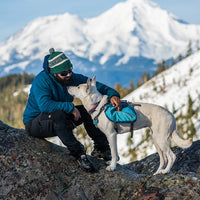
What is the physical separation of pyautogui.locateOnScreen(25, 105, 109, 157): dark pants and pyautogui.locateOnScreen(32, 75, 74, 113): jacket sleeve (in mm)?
127

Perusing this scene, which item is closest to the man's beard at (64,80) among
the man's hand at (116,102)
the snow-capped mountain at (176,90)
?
the man's hand at (116,102)

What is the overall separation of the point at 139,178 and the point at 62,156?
6.34 feet

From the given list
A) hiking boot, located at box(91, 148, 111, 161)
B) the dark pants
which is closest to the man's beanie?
the dark pants

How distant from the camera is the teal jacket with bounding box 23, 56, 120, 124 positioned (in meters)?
6.93

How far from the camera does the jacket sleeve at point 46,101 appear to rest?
22.6 feet

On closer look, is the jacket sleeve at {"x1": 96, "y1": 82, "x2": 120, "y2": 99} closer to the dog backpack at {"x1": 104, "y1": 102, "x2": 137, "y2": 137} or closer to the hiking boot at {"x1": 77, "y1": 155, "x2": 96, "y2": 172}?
the dog backpack at {"x1": 104, "y1": 102, "x2": 137, "y2": 137}

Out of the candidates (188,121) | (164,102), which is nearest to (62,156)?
(188,121)

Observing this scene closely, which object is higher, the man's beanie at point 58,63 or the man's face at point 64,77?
the man's beanie at point 58,63

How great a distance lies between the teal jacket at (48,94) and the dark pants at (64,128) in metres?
0.16

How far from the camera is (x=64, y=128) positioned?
275 inches

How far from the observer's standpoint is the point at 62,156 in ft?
24.6

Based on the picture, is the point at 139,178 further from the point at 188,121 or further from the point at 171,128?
the point at 188,121

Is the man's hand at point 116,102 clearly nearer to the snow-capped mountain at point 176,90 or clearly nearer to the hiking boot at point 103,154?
the hiking boot at point 103,154

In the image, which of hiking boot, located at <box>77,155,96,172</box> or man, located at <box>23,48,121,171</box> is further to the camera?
hiking boot, located at <box>77,155,96,172</box>
